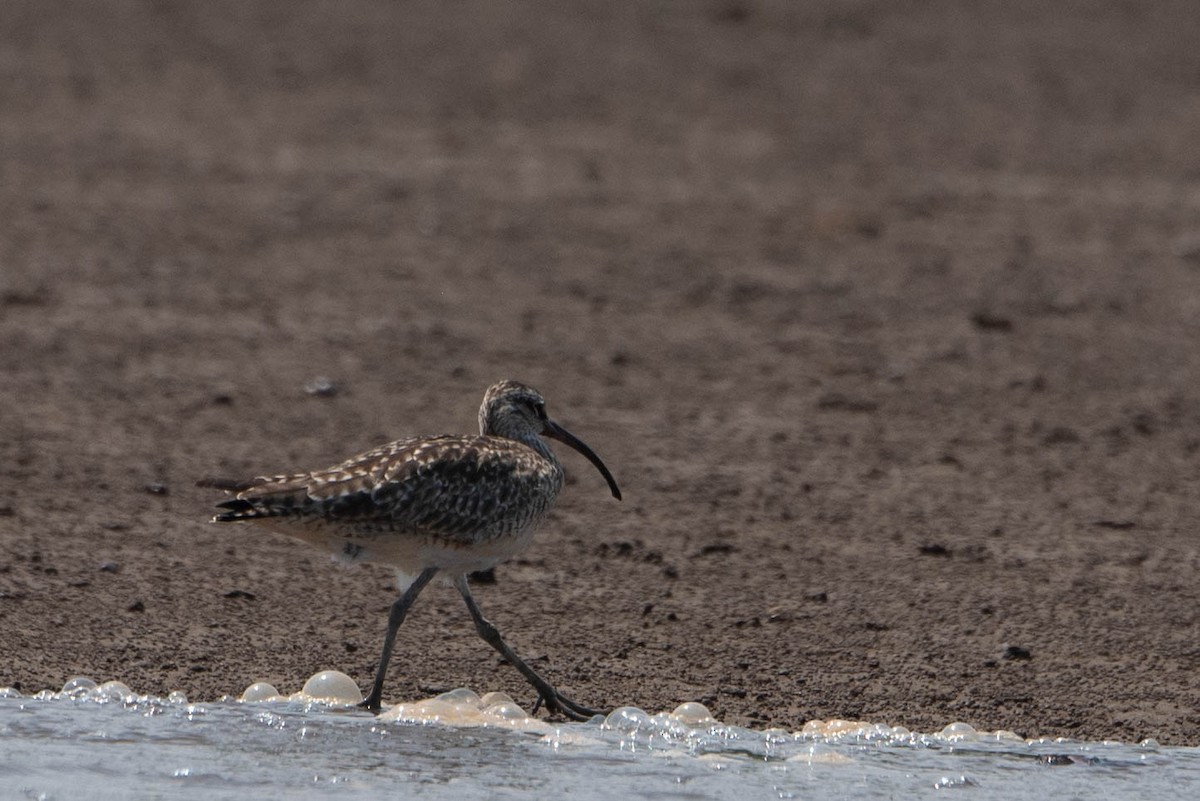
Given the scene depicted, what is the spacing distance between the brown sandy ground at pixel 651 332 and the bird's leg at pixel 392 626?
1.05ft

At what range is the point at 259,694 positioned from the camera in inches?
308

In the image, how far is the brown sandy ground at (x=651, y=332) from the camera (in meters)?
8.75

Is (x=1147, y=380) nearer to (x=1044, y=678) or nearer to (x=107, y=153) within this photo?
(x=1044, y=678)

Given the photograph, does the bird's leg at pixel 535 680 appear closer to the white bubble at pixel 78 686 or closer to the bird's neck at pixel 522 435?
the bird's neck at pixel 522 435

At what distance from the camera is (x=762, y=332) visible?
14.4 m

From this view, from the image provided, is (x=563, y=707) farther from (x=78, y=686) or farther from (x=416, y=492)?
(x=78, y=686)

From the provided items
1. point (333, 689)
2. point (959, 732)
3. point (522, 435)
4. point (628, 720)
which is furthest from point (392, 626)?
point (959, 732)

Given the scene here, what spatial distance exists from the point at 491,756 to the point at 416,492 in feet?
3.44

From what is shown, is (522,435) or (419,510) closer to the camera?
(419,510)

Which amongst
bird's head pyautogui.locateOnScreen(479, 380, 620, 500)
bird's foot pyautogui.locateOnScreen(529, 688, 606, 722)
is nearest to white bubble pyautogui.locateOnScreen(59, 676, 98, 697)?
bird's foot pyautogui.locateOnScreen(529, 688, 606, 722)

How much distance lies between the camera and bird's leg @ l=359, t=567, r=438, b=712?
774 centimetres

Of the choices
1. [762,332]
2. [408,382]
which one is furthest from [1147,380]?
[408,382]

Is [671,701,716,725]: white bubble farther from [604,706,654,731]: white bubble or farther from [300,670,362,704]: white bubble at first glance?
[300,670,362,704]: white bubble

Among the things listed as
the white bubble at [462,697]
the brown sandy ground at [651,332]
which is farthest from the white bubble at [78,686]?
the white bubble at [462,697]
